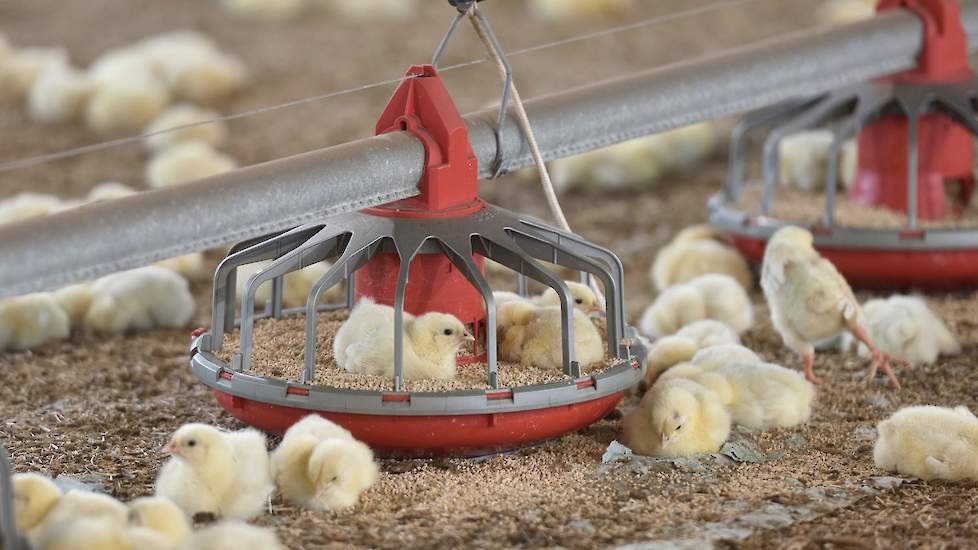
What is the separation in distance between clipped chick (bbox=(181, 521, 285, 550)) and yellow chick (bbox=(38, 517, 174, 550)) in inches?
2.6

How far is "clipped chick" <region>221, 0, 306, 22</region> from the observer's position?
7.86 meters

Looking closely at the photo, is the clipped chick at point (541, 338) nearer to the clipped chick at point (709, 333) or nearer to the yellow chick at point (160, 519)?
the clipped chick at point (709, 333)

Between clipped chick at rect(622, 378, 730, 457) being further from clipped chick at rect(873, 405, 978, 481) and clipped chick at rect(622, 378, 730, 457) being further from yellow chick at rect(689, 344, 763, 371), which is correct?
clipped chick at rect(873, 405, 978, 481)

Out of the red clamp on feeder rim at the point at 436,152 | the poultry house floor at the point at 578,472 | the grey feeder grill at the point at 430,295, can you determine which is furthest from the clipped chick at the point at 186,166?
the red clamp on feeder rim at the point at 436,152

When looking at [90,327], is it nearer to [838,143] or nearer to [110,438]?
[110,438]

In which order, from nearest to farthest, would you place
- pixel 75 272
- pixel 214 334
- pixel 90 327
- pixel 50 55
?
pixel 75 272, pixel 214 334, pixel 90 327, pixel 50 55

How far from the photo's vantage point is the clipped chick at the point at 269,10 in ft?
25.8

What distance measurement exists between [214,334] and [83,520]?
86cm

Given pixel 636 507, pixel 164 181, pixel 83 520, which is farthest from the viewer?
pixel 164 181

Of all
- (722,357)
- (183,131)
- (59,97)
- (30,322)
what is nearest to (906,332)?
(722,357)

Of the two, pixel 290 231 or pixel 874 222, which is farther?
pixel 874 222

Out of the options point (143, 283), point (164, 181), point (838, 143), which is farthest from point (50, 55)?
point (838, 143)

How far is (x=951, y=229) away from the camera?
426 cm

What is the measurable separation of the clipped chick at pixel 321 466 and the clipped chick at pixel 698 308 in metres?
1.41
